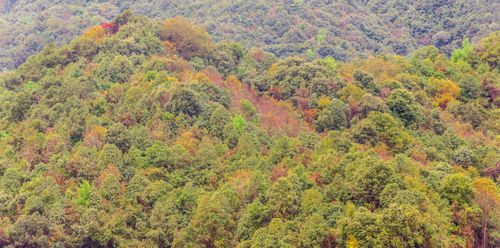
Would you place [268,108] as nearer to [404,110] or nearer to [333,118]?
[333,118]

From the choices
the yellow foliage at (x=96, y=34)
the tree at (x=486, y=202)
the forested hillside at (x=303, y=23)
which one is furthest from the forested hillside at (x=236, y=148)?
the forested hillside at (x=303, y=23)

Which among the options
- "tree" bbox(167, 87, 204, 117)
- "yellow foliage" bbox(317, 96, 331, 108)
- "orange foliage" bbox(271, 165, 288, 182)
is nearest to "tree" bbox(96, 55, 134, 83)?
"tree" bbox(167, 87, 204, 117)

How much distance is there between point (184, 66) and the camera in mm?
52125

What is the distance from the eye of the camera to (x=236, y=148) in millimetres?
40625

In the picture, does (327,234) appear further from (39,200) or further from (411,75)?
(411,75)

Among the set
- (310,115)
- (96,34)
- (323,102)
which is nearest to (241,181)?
(310,115)

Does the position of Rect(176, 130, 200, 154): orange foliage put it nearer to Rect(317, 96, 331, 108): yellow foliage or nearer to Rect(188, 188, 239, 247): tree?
Rect(188, 188, 239, 247): tree

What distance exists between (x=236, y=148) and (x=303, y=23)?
66436 mm

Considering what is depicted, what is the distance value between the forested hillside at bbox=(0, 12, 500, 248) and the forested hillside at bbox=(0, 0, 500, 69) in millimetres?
40369

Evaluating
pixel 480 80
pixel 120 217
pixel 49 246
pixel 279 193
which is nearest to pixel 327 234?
pixel 279 193

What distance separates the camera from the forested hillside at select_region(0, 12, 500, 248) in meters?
29.9

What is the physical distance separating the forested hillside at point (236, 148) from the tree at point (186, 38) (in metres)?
0.14

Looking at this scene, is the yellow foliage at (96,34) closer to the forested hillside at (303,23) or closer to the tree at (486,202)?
the forested hillside at (303,23)

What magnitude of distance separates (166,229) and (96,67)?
22456 millimetres
